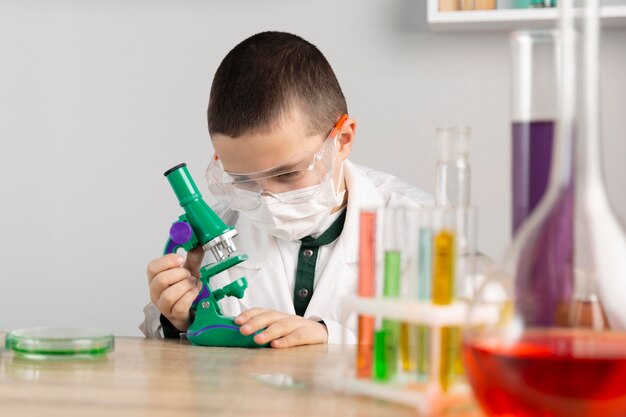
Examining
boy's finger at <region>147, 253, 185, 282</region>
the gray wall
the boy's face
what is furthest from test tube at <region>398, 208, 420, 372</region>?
the gray wall

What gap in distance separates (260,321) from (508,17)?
1335 mm

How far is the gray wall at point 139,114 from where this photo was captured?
2.46 meters

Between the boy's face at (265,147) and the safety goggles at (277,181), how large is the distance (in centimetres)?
1

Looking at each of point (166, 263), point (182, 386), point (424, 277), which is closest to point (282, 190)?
point (166, 263)

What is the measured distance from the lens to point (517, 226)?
0.78 m

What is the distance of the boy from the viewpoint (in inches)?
59.2

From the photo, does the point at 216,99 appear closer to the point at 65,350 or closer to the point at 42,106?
the point at 65,350

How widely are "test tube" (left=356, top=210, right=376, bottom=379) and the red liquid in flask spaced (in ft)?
0.56

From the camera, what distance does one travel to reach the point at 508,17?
227 cm

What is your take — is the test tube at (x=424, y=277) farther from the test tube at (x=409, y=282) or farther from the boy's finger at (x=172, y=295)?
the boy's finger at (x=172, y=295)

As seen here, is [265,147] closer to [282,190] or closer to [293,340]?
[282,190]


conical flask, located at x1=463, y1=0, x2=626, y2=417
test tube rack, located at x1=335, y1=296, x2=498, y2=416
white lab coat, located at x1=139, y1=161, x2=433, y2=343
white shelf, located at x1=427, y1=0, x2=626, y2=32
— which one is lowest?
white lab coat, located at x1=139, y1=161, x2=433, y2=343

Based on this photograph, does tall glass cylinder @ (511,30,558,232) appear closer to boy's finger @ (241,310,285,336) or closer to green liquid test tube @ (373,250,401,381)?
green liquid test tube @ (373,250,401,381)

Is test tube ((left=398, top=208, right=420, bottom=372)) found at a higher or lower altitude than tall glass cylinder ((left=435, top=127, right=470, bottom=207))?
lower
